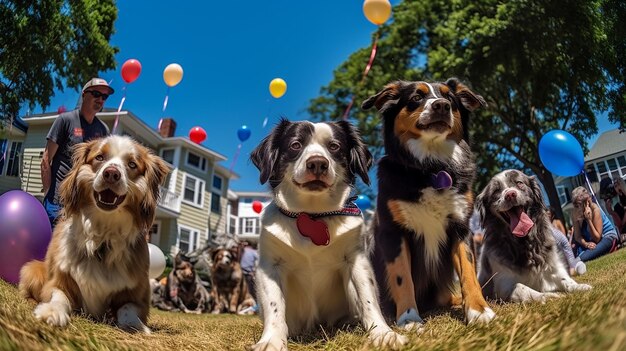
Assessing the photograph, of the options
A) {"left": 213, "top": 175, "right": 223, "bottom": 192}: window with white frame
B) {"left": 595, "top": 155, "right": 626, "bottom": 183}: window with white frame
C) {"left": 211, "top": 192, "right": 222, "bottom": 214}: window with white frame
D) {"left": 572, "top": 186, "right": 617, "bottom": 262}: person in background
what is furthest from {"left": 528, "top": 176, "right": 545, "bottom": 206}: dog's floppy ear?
{"left": 213, "top": 175, "right": 223, "bottom": 192}: window with white frame

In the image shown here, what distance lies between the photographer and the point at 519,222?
4.00 meters

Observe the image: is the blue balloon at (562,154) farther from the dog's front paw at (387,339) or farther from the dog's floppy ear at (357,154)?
the dog's front paw at (387,339)

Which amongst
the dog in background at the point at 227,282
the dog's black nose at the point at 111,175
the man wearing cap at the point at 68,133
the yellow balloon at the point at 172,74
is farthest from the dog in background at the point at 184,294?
the dog's black nose at the point at 111,175

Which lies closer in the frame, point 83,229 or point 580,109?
point 83,229

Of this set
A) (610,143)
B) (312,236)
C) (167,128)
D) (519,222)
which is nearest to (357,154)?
(312,236)

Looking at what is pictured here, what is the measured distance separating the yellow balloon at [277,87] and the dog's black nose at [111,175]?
1104 cm

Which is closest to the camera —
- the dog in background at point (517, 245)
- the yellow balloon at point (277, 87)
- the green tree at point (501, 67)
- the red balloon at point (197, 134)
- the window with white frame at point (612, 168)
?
the window with white frame at point (612, 168)

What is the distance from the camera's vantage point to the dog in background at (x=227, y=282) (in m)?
11.7

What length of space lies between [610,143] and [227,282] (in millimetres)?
10074

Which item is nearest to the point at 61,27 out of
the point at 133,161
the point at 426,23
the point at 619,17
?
the point at 133,161

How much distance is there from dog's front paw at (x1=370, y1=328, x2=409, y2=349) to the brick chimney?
29.9m

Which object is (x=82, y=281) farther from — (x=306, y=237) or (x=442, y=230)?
(x=442, y=230)

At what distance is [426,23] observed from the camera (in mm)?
17953

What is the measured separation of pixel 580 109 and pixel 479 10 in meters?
10.5
